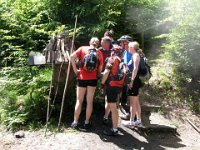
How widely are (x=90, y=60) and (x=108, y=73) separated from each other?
0.56 meters

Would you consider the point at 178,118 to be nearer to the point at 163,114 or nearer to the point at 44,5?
the point at 163,114

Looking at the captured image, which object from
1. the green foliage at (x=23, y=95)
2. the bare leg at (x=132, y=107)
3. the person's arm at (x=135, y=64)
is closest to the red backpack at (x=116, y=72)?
the person's arm at (x=135, y=64)

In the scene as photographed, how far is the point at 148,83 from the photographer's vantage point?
11367 millimetres

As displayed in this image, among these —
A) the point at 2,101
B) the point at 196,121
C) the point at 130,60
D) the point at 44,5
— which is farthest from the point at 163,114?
the point at 44,5

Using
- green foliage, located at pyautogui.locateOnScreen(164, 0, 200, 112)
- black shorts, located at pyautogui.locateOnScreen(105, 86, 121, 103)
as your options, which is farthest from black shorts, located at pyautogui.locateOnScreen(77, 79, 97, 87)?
green foliage, located at pyautogui.locateOnScreen(164, 0, 200, 112)

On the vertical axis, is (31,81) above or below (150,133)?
above

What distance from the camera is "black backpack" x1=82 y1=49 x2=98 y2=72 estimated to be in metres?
7.58

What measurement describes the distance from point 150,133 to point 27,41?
5161 millimetres

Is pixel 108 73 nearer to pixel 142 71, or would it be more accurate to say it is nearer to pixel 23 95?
pixel 142 71

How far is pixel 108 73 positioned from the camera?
7.48m

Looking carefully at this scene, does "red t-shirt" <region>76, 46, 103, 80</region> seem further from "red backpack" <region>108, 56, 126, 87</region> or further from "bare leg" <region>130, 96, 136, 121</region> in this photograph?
"bare leg" <region>130, 96, 136, 121</region>

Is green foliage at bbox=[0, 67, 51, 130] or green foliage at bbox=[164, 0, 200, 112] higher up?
green foliage at bbox=[164, 0, 200, 112]

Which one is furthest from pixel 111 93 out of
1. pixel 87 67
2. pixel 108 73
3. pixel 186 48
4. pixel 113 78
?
pixel 186 48

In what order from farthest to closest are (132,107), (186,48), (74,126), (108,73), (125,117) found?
(186,48)
(125,117)
(132,107)
(74,126)
(108,73)
